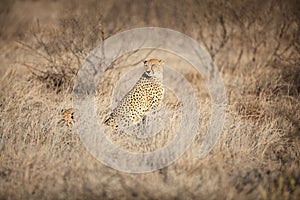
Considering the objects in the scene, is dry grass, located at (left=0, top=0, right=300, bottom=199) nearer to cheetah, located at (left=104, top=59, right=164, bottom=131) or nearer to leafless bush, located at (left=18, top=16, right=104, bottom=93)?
leafless bush, located at (left=18, top=16, right=104, bottom=93)

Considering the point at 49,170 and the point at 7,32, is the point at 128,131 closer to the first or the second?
the point at 49,170

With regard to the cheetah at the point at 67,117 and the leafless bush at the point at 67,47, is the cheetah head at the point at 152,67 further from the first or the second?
the leafless bush at the point at 67,47

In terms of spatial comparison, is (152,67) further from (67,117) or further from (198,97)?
(198,97)

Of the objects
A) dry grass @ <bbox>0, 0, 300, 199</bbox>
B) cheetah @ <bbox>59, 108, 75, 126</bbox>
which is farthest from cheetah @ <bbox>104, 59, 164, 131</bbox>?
dry grass @ <bbox>0, 0, 300, 199</bbox>

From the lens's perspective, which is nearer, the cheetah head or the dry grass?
the dry grass

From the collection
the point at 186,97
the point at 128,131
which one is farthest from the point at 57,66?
the point at 128,131

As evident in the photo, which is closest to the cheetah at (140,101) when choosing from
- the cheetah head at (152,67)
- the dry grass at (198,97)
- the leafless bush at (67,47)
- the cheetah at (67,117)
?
the cheetah head at (152,67)
